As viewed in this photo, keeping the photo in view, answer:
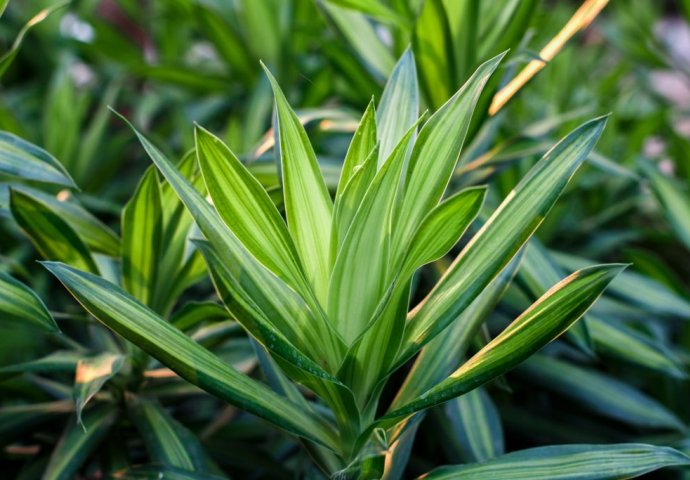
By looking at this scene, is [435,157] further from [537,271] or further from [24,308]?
Result: [24,308]

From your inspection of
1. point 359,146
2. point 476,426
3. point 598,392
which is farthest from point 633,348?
point 359,146

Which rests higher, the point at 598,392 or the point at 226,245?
the point at 226,245

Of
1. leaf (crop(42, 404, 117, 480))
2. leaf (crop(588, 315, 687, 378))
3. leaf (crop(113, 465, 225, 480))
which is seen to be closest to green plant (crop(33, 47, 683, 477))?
leaf (crop(113, 465, 225, 480))

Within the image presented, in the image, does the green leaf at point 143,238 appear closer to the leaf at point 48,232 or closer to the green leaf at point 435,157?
the leaf at point 48,232

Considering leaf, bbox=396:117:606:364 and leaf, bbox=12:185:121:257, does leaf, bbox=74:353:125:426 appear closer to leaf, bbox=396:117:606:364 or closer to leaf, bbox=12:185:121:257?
leaf, bbox=12:185:121:257

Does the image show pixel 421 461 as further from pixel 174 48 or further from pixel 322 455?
pixel 174 48

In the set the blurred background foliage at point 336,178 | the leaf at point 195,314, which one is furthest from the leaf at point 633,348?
the leaf at point 195,314

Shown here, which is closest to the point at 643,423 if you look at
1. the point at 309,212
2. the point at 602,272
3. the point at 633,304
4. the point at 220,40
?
the point at 633,304

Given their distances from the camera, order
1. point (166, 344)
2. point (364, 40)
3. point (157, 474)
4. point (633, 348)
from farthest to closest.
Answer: point (364, 40) → point (633, 348) → point (157, 474) → point (166, 344)
